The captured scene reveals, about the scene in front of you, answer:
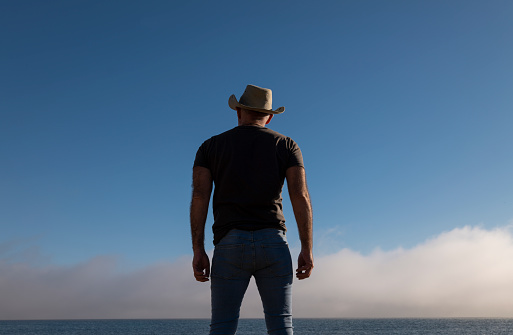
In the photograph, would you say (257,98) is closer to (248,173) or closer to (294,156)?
(294,156)

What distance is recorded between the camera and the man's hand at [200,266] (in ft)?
12.3

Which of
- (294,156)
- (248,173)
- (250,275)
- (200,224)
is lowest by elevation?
(250,275)

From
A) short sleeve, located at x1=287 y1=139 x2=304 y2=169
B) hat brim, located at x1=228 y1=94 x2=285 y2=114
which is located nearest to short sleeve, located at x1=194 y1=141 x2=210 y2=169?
hat brim, located at x1=228 y1=94 x2=285 y2=114

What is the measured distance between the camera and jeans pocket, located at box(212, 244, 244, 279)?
3475 mm

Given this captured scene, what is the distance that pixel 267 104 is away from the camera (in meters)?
4.07

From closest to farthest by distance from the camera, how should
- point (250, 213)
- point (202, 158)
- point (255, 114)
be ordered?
point (250, 213) → point (202, 158) → point (255, 114)

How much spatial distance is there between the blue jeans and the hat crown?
1123 millimetres

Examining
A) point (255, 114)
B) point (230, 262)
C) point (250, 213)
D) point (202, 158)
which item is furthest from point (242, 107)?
point (230, 262)

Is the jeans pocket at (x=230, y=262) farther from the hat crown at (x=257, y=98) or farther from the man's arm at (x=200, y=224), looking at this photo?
the hat crown at (x=257, y=98)

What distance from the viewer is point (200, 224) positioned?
3785mm

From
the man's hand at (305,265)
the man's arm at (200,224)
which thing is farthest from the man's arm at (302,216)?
the man's arm at (200,224)

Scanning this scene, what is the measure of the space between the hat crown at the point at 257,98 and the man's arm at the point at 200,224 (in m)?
0.75

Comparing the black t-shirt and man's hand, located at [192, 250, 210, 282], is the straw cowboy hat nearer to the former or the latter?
the black t-shirt

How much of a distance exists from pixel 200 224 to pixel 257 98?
1.18 metres
